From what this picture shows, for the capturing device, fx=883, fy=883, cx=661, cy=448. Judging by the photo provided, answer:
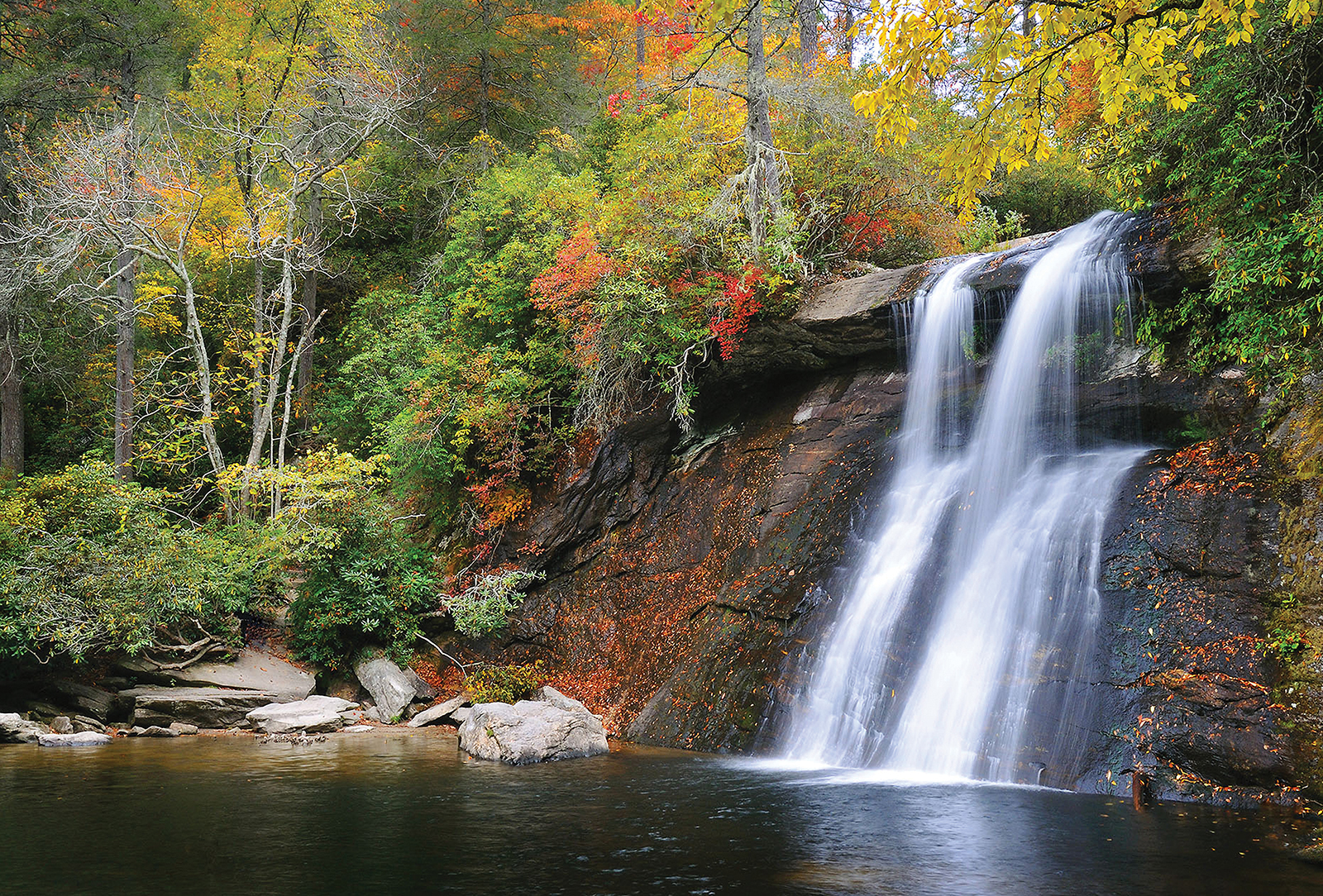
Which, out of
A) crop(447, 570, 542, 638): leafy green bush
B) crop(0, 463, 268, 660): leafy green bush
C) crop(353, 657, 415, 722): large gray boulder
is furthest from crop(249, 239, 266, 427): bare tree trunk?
crop(447, 570, 542, 638): leafy green bush

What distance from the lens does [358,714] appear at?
1299cm

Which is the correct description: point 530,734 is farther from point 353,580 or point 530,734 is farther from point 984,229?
point 984,229

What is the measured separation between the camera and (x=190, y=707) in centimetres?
1256

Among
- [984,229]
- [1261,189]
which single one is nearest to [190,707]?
[1261,189]

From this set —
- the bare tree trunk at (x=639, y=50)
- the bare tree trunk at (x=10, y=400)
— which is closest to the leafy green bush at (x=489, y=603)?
the bare tree trunk at (x=10, y=400)

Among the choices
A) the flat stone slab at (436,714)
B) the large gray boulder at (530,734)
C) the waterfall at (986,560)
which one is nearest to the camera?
the waterfall at (986,560)

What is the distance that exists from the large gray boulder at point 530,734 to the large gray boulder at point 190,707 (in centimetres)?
428

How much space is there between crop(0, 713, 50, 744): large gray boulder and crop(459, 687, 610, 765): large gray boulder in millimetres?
5677

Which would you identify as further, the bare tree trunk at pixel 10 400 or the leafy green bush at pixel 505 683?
the bare tree trunk at pixel 10 400

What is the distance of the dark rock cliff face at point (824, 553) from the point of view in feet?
23.5

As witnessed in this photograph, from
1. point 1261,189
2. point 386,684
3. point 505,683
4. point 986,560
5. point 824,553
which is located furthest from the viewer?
point 386,684

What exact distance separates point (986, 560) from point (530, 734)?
5.33 m

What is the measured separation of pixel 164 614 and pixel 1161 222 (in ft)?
48.0

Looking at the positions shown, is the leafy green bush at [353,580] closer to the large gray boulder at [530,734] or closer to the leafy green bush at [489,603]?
the leafy green bush at [489,603]
